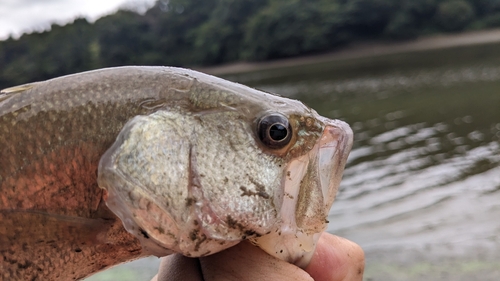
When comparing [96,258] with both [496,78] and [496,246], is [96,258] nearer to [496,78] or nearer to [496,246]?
[496,246]

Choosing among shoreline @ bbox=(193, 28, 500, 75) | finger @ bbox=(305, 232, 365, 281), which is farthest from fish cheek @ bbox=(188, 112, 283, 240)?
shoreline @ bbox=(193, 28, 500, 75)

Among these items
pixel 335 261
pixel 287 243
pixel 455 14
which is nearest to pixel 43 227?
pixel 287 243

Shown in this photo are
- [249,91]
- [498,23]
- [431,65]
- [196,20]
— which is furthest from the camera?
[196,20]

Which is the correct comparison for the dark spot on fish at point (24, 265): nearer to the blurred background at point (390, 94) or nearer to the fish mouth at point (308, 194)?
the fish mouth at point (308, 194)

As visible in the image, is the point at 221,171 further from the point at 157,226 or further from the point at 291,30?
the point at 291,30

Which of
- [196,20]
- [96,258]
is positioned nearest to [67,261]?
[96,258]

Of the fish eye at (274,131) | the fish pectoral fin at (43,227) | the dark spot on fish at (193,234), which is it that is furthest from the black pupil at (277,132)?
the fish pectoral fin at (43,227)
